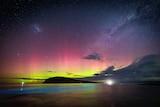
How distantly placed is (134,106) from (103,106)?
5449 mm

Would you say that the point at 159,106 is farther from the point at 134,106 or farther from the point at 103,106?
the point at 103,106

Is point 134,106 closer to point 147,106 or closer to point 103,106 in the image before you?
point 147,106

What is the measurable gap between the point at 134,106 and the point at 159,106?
13.4ft

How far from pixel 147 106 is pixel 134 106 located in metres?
2.24

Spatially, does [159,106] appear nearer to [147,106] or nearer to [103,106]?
[147,106]

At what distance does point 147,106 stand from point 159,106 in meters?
1.99

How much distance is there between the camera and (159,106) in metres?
34.6

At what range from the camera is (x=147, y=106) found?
3559cm

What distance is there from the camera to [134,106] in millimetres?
35656

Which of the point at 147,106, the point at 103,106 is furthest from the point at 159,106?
the point at 103,106

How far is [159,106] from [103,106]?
9407mm

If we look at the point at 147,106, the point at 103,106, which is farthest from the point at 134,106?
the point at 103,106
